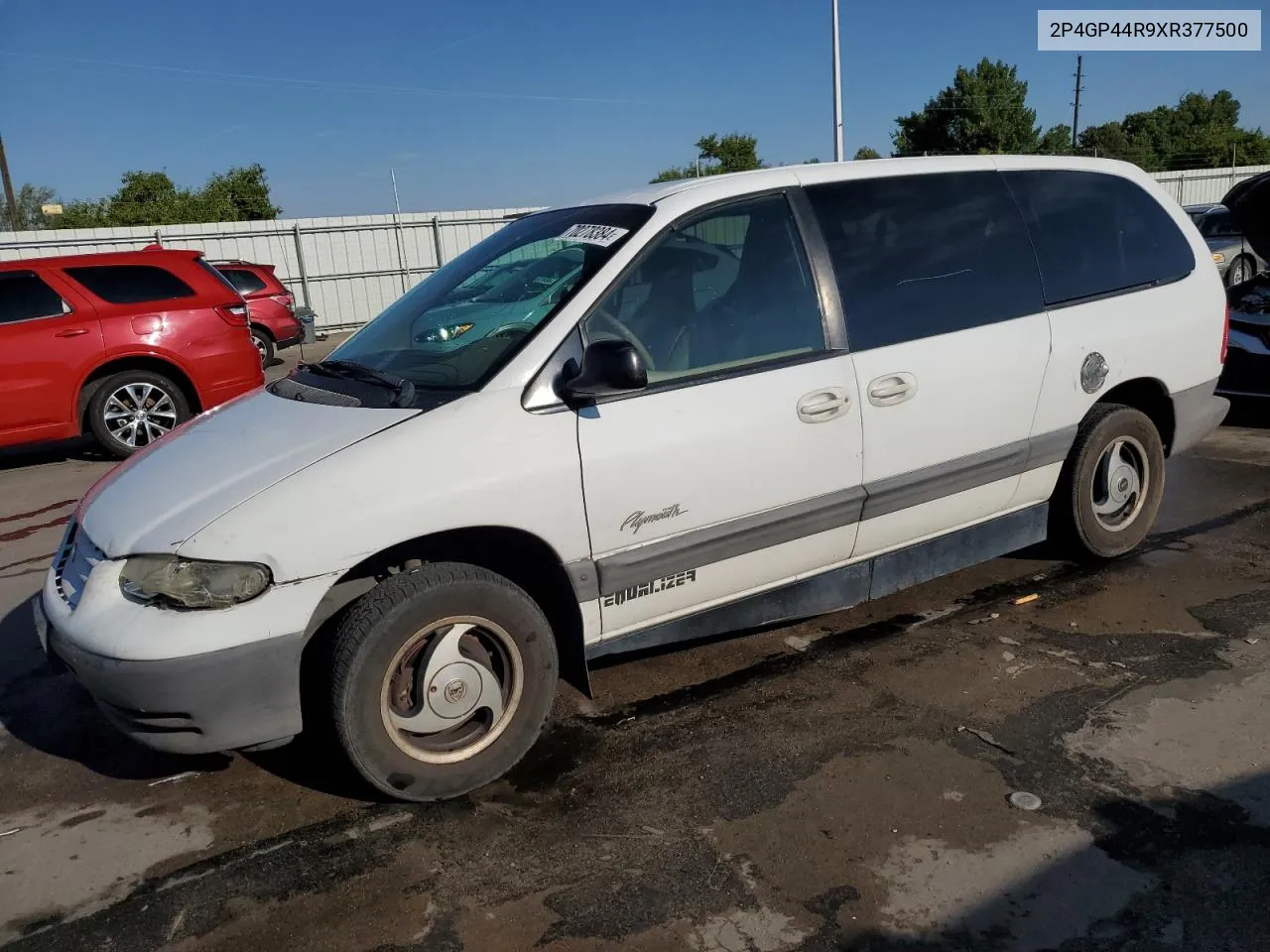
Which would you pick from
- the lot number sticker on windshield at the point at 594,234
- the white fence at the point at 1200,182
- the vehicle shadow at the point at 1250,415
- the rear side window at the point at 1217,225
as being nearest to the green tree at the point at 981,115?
the white fence at the point at 1200,182

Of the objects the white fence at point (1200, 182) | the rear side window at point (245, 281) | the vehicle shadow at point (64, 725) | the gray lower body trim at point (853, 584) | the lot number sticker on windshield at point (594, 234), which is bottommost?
the vehicle shadow at point (64, 725)

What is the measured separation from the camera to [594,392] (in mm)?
2967

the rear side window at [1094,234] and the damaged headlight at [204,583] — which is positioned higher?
the rear side window at [1094,234]

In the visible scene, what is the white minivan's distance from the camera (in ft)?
8.87

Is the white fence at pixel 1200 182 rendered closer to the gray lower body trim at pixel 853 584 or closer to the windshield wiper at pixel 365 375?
the gray lower body trim at pixel 853 584

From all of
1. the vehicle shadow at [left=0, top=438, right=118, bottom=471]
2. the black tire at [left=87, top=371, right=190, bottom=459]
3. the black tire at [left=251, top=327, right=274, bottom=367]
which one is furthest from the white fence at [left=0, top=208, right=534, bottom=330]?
the black tire at [left=87, top=371, right=190, bottom=459]

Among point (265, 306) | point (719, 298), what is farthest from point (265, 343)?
point (719, 298)

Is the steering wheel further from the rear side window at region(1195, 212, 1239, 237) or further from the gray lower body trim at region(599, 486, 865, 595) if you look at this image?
the rear side window at region(1195, 212, 1239, 237)

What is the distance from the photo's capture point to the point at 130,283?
27.6 ft

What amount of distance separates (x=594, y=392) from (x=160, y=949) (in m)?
1.84

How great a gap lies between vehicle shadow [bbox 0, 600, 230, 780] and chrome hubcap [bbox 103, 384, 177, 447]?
414 centimetres

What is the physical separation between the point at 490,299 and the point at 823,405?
124cm

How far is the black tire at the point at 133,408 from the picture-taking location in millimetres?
8070

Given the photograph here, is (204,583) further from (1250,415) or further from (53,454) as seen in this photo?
(1250,415)
